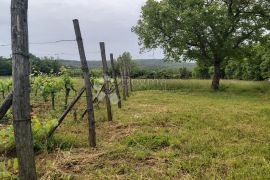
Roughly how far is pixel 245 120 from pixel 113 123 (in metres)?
4.08

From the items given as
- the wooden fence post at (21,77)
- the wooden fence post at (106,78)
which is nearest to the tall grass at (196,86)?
the wooden fence post at (106,78)

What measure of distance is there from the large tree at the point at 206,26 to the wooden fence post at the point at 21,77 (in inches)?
985

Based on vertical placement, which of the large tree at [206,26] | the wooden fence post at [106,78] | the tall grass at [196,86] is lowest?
the tall grass at [196,86]

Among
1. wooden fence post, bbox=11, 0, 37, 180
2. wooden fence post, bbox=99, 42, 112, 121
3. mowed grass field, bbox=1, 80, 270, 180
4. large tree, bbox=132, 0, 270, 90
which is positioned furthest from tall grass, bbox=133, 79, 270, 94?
wooden fence post, bbox=11, 0, 37, 180

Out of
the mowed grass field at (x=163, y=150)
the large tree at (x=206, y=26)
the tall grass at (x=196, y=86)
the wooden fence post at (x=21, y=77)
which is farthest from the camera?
the tall grass at (x=196, y=86)

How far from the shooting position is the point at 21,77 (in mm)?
4465

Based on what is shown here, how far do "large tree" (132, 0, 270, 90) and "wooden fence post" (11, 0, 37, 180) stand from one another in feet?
82.1

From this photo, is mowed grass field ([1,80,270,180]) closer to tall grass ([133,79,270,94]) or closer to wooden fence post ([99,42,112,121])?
wooden fence post ([99,42,112,121])

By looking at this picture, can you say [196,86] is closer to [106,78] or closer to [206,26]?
[206,26]

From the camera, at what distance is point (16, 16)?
14.4 ft

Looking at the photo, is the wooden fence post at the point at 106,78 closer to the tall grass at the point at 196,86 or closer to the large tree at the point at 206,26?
the large tree at the point at 206,26

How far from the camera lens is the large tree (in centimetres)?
2909

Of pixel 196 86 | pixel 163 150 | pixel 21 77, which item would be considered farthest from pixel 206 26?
pixel 21 77

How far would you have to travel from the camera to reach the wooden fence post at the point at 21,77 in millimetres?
4402
